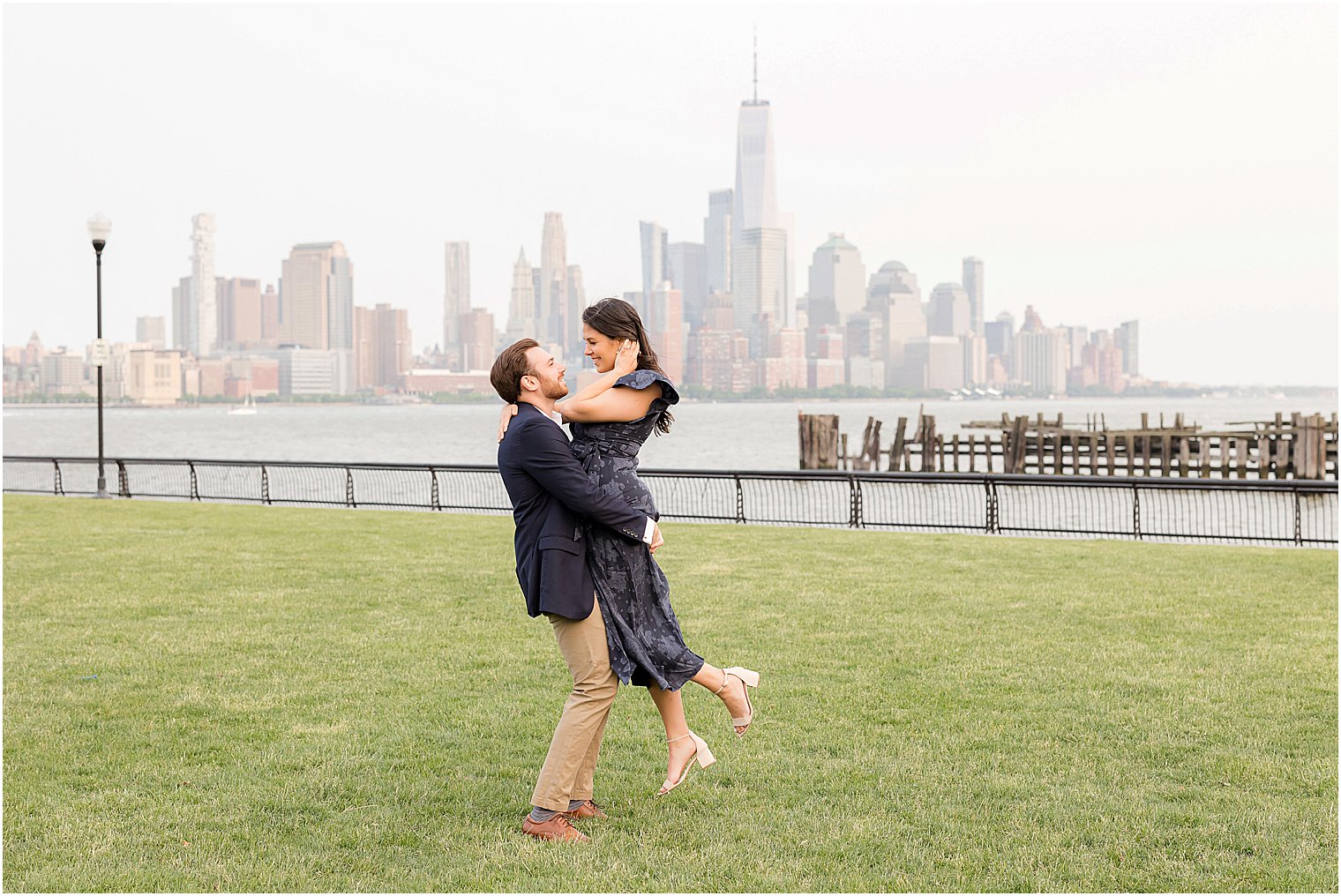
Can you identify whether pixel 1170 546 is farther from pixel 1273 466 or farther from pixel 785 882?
pixel 1273 466

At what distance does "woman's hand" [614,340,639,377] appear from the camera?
4.81 m

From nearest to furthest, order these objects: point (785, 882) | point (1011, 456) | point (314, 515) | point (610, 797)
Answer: point (785, 882) < point (610, 797) < point (314, 515) < point (1011, 456)

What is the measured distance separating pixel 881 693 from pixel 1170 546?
28.8 ft

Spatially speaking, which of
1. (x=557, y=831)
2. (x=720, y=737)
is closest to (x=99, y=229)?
(x=720, y=737)

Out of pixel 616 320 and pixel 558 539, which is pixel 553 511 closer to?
pixel 558 539

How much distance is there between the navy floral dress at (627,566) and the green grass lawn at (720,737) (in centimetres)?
72

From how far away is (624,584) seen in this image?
4.90m

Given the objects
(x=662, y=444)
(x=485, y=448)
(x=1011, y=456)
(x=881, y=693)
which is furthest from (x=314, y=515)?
(x=662, y=444)

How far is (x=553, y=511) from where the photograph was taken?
15.6 ft

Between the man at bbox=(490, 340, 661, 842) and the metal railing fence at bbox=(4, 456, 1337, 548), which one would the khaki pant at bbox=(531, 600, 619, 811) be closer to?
the man at bbox=(490, 340, 661, 842)

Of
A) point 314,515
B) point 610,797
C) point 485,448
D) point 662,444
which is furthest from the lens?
point 662,444

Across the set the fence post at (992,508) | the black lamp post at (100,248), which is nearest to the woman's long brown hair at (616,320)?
the fence post at (992,508)

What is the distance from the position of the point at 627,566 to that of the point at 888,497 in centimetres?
3921

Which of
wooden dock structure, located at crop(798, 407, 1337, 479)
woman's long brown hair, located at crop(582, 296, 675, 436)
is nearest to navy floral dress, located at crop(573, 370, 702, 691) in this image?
woman's long brown hair, located at crop(582, 296, 675, 436)
